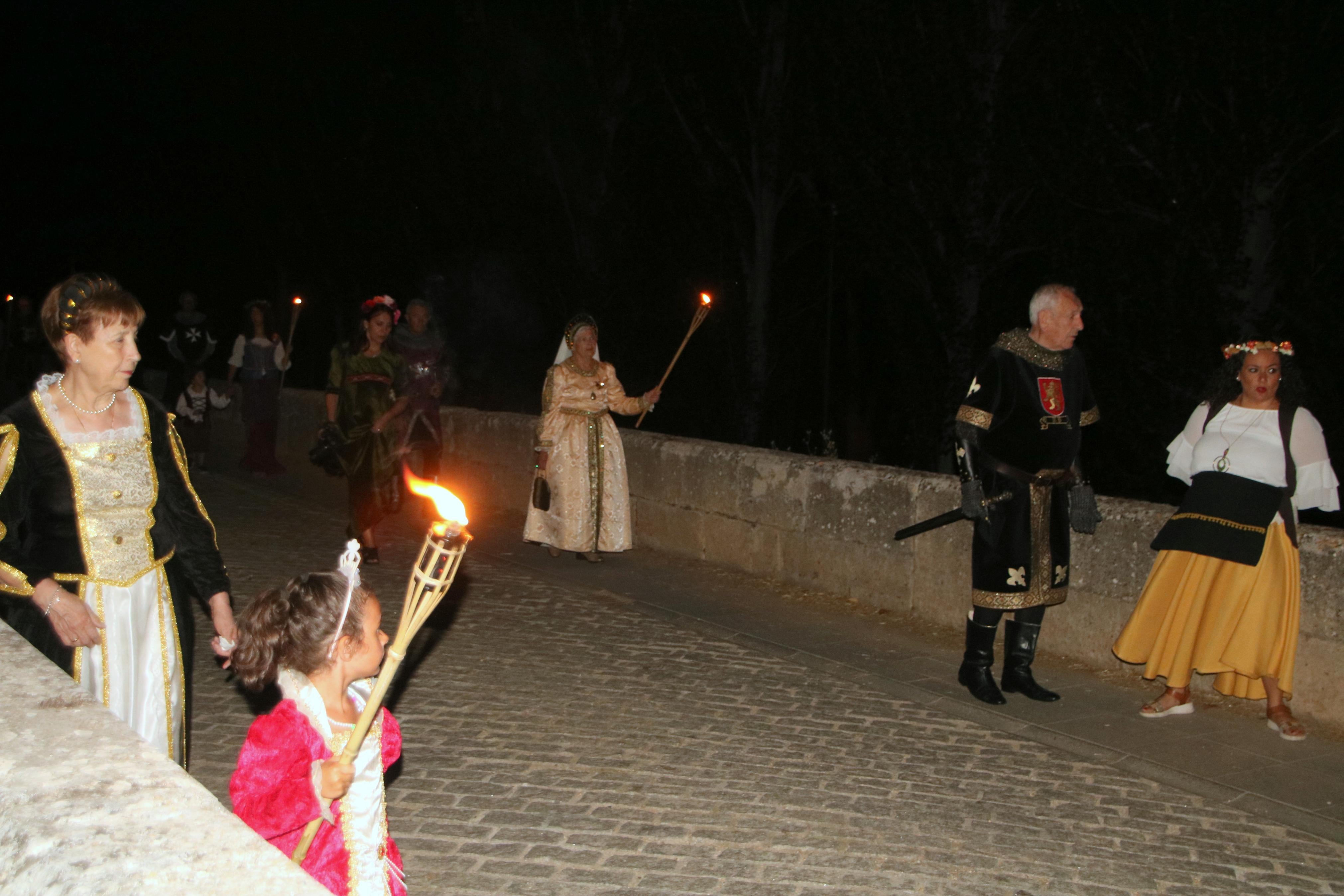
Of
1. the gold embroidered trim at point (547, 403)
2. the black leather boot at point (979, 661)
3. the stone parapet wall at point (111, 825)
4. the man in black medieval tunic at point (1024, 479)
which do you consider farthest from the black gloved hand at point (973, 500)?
the stone parapet wall at point (111, 825)

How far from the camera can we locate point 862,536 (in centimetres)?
782

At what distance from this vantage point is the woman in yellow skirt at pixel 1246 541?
538cm

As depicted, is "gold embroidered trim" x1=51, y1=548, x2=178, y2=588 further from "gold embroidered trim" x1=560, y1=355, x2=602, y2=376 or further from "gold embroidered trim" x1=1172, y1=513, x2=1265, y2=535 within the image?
"gold embroidered trim" x1=560, y1=355, x2=602, y2=376

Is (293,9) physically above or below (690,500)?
above

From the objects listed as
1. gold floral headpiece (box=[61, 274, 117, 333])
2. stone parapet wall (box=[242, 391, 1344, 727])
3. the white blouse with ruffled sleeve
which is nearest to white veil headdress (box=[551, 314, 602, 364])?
stone parapet wall (box=[242, 391, 1344, 727])

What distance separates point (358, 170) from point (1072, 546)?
1889 cm

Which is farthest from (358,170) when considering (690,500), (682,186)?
(690,500)

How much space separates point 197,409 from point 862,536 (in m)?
8.64

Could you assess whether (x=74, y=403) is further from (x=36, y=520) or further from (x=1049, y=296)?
(x=1049, y=296)

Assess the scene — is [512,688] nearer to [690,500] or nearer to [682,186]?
[690,500]

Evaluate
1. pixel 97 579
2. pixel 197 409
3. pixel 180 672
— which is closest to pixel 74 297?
pixel 97 579

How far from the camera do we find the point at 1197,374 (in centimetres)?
891

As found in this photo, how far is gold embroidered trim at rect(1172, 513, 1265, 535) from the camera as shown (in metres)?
5.40

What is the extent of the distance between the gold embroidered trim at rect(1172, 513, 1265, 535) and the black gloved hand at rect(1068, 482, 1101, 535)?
44 centimetres
